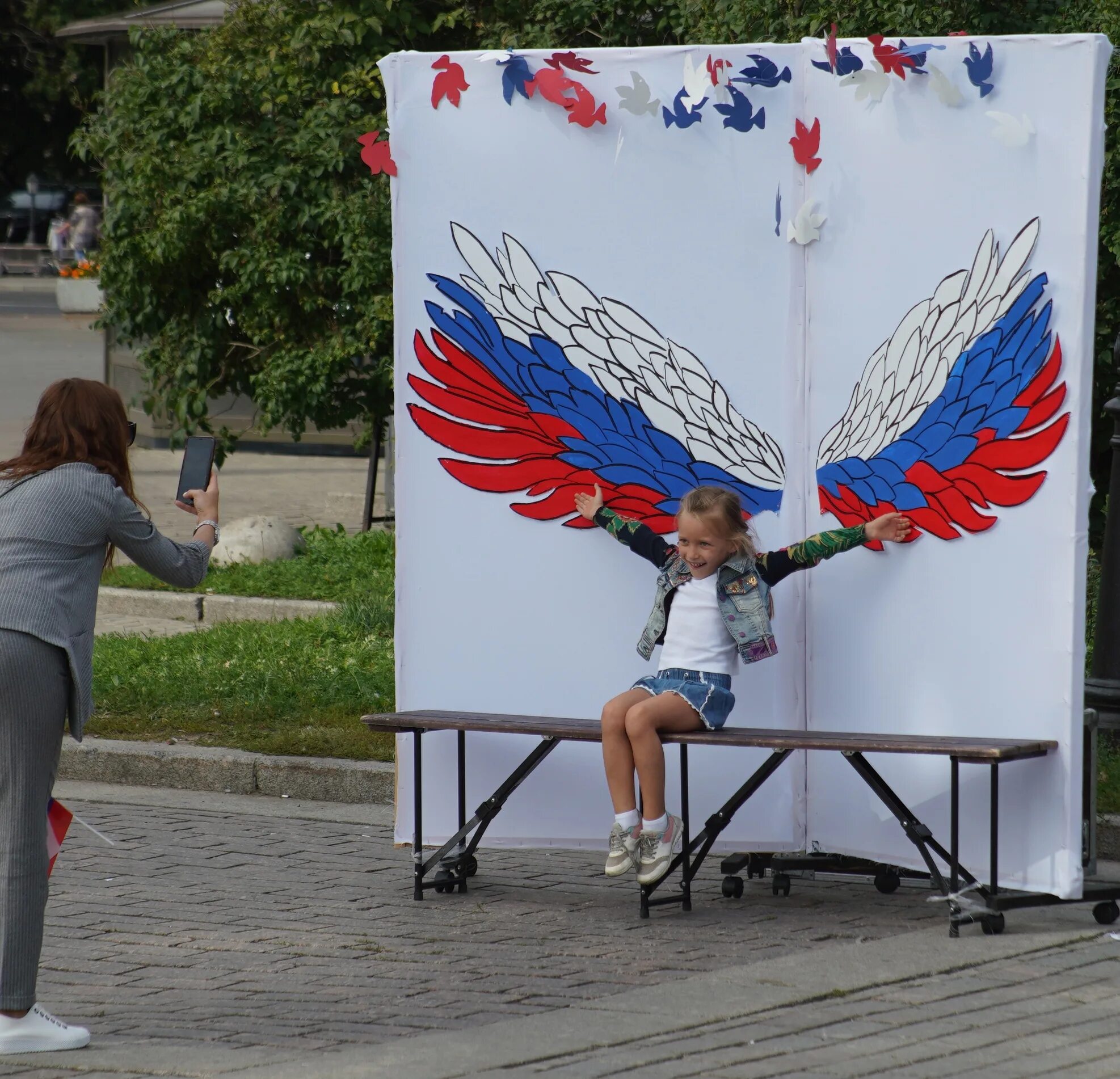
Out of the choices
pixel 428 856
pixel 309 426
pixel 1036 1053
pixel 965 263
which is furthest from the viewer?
pixel 309 426

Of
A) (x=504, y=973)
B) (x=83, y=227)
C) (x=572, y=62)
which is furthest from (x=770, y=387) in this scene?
(x=83, y=227)

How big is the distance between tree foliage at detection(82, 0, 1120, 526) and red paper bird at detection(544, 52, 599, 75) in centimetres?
441

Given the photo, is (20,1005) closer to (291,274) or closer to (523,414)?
(523,414)

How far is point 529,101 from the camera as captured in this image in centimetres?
595

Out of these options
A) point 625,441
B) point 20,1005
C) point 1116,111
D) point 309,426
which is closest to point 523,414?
point 625,441

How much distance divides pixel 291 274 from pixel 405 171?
4.98 metres

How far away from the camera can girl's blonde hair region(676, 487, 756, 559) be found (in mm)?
5734

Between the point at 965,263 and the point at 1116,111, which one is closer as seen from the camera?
the point at 965,263

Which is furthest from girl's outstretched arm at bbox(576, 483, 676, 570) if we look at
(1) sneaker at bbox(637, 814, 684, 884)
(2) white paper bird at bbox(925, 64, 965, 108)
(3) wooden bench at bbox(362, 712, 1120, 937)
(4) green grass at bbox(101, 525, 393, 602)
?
(4) green grass at bbox(101, 525, 393, 602)

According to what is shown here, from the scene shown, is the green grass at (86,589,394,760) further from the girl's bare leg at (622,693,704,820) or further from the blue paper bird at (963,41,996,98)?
the blue paper bird at (963,41,996,98)

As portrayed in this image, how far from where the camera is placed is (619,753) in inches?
225

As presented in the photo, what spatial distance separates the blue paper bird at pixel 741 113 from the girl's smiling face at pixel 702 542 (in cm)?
124

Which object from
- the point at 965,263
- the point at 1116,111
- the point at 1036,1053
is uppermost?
the point at 1116,111

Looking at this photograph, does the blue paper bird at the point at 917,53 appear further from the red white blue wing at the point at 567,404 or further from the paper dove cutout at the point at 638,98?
the red white blue wing at the point at 567,404
